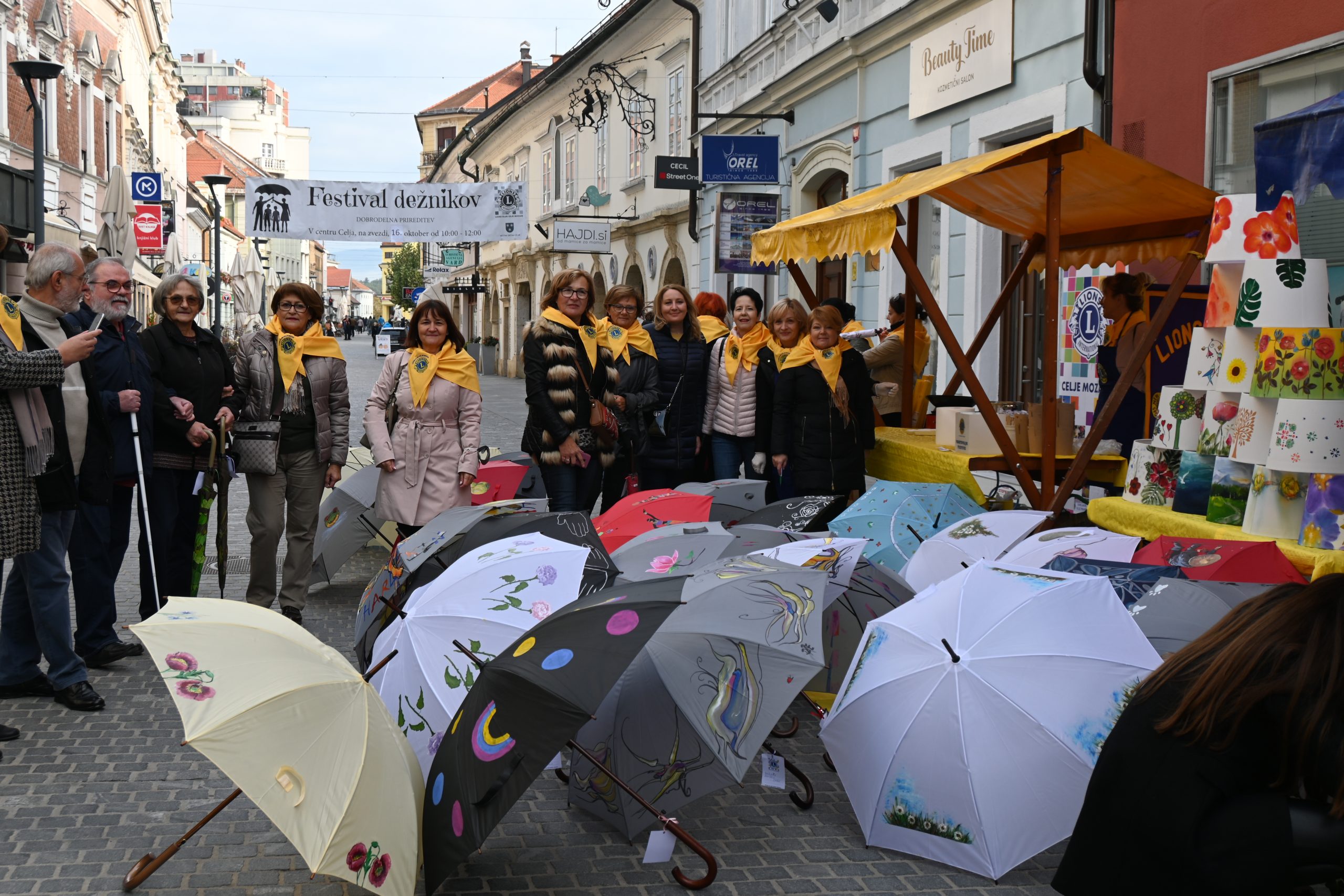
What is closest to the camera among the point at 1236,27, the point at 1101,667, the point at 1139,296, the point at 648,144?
the point at 1101,667

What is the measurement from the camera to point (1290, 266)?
498 cm

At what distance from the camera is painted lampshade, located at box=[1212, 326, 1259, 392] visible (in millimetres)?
5137

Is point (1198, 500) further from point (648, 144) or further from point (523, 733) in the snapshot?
point (648, 144)

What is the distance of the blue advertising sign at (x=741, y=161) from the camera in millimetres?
16656

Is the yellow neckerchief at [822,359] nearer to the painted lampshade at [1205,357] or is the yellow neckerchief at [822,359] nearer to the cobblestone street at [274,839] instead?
the painted lampshade at [1205,357]

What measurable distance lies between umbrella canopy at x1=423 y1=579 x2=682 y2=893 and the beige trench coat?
13.3 feet

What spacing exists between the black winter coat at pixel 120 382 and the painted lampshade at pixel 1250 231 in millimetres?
5001

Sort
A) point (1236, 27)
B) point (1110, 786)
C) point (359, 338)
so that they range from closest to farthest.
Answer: point (1110, 786) → point (1236, 27) → point (359, 338)

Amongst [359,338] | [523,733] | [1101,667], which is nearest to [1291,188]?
[1101,667]

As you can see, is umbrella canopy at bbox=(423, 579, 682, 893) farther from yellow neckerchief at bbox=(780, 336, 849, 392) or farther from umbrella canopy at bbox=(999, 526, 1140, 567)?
yellow neckerchief at bbox=(780, 336, 849, 392)

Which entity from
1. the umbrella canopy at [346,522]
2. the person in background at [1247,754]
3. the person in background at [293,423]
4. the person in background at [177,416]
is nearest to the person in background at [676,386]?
the umbrella canopy at [346,522]

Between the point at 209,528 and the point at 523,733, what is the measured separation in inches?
322

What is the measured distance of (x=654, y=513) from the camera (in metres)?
6.02

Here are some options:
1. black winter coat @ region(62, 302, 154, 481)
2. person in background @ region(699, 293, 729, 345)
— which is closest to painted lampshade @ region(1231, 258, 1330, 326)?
person in background @ region(699, 293, 729, 345)
